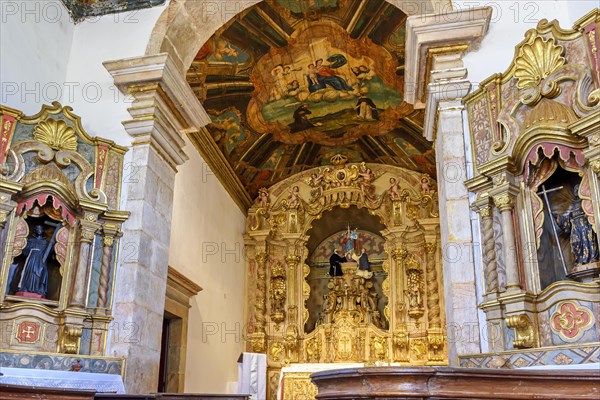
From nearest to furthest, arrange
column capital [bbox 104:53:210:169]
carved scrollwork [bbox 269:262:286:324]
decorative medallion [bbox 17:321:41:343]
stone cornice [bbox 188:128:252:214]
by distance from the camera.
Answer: decorative medallion [bbox 17:321:41:343]
column capital [bbox 104:53:210:169]
stone cornice [bbox 188:128:252:214]
carved scrollwork [bbox 269:262:286:324]

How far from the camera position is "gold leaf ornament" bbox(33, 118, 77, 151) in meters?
6.04

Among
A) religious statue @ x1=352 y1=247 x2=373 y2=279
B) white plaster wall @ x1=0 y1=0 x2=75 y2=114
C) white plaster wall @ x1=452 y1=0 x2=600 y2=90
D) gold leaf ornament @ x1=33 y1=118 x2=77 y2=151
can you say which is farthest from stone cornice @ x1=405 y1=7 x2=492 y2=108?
religious statue @ x1=352 y1=247 x2=373 y2=279

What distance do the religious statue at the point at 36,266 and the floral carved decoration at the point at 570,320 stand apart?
14.5ft

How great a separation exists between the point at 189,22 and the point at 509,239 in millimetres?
4493

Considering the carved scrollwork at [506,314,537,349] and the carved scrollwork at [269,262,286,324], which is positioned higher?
the carved scrollwork at [269,262,286,324]

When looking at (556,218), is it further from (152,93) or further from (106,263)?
(152,93)

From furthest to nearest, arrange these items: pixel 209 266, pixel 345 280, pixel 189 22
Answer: pixel 345 280 → pixel 209 266 → pixel 189 22

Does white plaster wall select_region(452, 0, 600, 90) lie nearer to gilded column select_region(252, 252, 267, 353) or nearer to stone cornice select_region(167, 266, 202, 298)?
stone cornice select_region(167, 266, 202, 298)

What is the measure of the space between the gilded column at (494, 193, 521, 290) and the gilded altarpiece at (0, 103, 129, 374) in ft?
11.6

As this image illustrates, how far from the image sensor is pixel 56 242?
5977 mm

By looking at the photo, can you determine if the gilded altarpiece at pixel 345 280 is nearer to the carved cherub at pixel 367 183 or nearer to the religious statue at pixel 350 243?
the carved cherub at pixel 367 183

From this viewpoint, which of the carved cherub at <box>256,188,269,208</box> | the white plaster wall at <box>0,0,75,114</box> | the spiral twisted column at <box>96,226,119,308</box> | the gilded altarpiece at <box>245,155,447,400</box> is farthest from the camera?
the carved cherub at <box>256,188,269,208</box>

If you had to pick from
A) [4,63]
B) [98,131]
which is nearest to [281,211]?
[98,131]

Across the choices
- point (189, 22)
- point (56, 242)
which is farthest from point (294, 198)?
point (56, 242)
